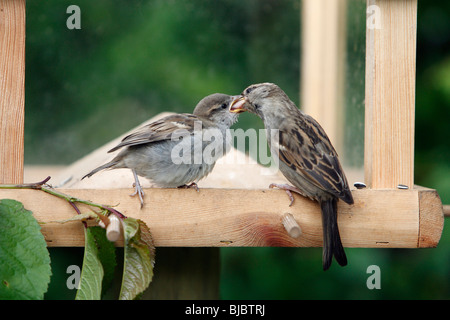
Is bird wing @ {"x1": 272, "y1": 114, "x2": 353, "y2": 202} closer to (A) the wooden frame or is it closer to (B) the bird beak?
(A) the wooden frame

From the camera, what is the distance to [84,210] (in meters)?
1.90

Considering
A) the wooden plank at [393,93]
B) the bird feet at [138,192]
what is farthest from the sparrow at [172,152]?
the wooden plank at [393,93]

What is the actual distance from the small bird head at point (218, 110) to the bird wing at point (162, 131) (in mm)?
224

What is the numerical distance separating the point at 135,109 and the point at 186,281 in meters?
1.24

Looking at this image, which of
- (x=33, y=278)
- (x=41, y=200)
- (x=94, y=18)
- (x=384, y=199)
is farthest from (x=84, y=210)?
(x=94, y=18)

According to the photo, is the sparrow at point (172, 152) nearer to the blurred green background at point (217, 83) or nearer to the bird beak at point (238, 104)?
the bird beak at point (238, 104)

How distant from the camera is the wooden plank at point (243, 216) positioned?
1.92 meters

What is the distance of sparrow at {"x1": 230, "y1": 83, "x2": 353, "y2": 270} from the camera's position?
196 cm

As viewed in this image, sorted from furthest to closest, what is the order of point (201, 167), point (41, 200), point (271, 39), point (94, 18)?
point (271, 39) < point (94, 18) < point (201, 167) < point (41, 200)

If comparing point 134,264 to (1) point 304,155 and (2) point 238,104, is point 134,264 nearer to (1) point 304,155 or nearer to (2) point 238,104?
(1) point 304,155

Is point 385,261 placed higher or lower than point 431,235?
lower

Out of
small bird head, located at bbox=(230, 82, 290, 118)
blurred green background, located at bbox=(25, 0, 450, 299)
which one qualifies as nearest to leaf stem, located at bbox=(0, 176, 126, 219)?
blurred green background, located at bbox=(25, 0, 450, 299)

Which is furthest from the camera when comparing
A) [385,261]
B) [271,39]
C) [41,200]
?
[385,261]
